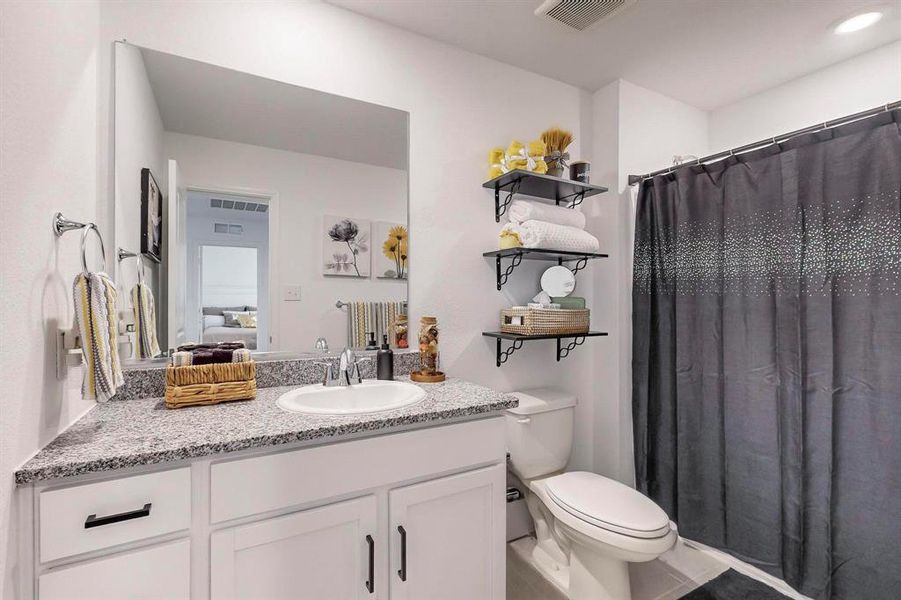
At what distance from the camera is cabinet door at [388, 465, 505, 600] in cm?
118

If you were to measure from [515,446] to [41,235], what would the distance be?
1.66 m

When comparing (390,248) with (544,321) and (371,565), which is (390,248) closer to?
(544,321)

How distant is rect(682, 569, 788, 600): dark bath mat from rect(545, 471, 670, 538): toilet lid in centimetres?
51

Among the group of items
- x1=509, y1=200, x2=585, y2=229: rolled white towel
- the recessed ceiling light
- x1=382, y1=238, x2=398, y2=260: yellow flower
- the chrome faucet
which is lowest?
the chrome faucet

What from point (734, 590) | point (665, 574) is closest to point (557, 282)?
point (665, 574)

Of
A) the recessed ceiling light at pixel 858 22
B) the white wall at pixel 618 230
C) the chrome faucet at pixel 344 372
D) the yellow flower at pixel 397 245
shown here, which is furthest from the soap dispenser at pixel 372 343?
the recessed ceiling light at pixel 858 22

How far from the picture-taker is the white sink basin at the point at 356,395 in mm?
1369

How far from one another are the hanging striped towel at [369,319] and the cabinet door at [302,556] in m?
0.72

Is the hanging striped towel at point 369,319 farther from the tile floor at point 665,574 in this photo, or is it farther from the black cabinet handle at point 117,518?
the tile floor at point 665,574

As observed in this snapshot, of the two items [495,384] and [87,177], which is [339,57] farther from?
[495,384]

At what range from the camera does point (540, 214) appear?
1.87 meters

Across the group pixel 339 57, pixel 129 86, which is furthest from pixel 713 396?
pixel 129 86

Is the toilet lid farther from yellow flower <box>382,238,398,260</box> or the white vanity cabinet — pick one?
yellow flower <box>382,238,398,260</box>

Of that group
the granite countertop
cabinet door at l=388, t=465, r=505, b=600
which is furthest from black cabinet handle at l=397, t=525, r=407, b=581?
the granite countertop
